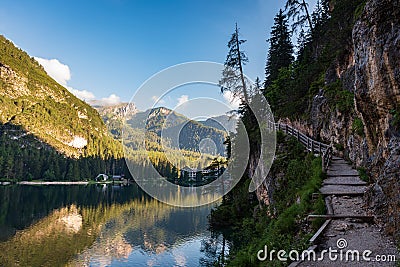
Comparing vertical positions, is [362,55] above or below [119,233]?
above

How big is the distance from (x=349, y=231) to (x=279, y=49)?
29.3 metres

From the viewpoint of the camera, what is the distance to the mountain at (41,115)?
152500 millimetres

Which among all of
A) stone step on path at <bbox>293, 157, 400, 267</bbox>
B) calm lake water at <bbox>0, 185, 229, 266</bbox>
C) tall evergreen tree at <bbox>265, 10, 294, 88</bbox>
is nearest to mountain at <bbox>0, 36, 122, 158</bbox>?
calm lake water at <bbox>0, 185, 229, 266</bbox>

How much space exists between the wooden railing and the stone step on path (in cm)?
254

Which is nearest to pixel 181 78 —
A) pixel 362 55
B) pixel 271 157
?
pixel 362 55

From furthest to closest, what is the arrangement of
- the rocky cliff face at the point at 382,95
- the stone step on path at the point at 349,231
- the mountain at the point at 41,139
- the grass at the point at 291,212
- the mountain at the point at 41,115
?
the mountain at the point at 41,115, the mountain at the point at 41,139, the grass at the point at 291,212, the rocky cliff face at the point at 382,95, the stone step on path at the point at 349,231

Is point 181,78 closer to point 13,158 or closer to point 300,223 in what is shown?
point 300,223

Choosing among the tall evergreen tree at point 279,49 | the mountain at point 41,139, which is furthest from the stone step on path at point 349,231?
the mountain at point 41,139

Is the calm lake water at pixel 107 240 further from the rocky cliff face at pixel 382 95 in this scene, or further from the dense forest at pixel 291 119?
the rocky cliff face at pixel 382 95

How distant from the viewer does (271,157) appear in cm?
1916

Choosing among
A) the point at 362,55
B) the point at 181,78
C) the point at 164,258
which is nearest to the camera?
the point at 362,55

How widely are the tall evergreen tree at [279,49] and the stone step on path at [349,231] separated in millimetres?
24121

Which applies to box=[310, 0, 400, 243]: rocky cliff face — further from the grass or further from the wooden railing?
the wooden railing

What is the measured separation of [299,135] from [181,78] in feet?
30.7
